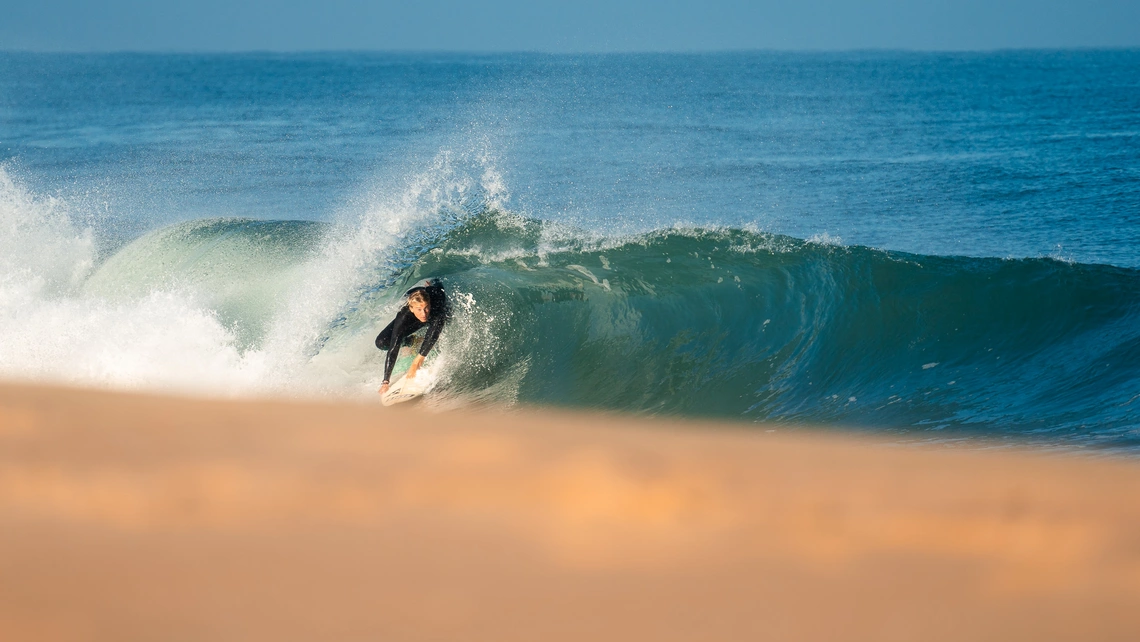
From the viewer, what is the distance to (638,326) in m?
9.40

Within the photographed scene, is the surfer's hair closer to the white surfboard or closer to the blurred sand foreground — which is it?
the white surfboard

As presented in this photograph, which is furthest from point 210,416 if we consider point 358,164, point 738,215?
point 358,164

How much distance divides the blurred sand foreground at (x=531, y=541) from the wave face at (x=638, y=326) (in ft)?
14.2

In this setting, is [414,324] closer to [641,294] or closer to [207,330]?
[207,330]

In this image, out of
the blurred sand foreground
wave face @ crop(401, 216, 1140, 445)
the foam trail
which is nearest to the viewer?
the blurred sand foreground

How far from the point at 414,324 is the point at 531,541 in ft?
15.5

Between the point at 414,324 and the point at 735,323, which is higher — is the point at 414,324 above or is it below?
below

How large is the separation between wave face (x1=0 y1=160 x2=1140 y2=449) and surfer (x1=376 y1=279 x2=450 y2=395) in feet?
2.17

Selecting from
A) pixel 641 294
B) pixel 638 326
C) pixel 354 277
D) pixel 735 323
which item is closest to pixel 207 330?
pixel 354 277

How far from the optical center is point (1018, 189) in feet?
68.5

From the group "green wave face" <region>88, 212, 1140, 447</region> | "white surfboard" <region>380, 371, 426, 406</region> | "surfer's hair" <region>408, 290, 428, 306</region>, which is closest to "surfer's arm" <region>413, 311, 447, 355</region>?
"surfer's hair" <region>408, 290, 428, 306</region>

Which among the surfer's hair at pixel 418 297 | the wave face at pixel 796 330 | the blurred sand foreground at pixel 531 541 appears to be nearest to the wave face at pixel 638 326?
the wave face at pixel 796 330

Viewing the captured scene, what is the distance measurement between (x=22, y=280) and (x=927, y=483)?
11.0 metres

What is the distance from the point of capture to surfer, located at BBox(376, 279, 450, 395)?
7254 millimetres
